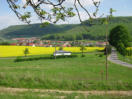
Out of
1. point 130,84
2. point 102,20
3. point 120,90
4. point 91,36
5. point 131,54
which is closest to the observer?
point 102,20

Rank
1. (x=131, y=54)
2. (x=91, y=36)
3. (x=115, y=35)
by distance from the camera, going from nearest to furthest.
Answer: (x=131, y=54) → (x=115, y=35) → (x=91, y=36)

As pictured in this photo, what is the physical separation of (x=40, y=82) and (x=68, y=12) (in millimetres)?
7617

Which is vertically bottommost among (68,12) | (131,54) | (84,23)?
(131,54)

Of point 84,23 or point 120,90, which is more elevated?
point 84,23

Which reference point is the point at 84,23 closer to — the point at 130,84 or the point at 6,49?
the point at 130,84

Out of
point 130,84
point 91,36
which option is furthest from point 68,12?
point 91,36

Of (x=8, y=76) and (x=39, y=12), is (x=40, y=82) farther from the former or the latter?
(x=39, y=12)

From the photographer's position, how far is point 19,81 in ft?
39.8

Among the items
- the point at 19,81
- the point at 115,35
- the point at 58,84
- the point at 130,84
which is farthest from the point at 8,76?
the point at 115,35

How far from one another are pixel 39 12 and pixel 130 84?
9507 millimetres

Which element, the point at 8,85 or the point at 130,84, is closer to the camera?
the point at 8,85

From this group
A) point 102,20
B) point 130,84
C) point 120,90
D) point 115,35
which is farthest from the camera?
point 115,35

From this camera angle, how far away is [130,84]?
12.3 m

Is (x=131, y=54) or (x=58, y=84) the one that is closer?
(x=58, y=84)
